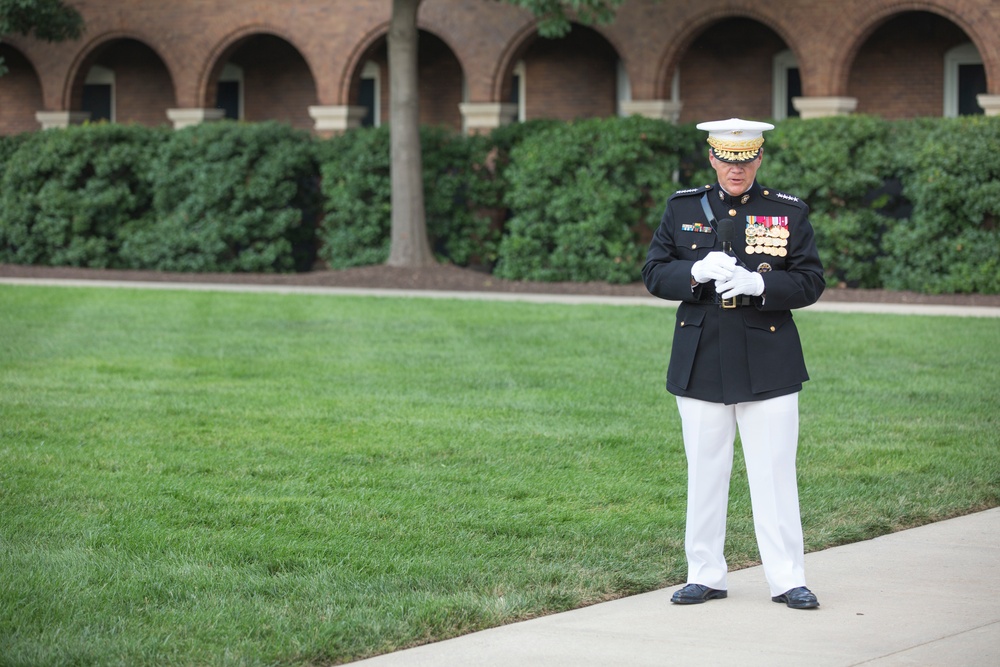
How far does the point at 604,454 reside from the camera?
25.7 feet

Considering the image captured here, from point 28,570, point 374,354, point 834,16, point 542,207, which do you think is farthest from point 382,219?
point 28,570

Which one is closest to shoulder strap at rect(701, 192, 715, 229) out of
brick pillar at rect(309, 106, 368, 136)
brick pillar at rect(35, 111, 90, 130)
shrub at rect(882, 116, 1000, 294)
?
shrub at rect(882, 116, 1000, 294)

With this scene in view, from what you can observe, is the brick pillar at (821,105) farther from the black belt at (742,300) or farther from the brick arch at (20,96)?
the brick arch at (20,96)

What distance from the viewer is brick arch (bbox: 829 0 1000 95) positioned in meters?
19.1

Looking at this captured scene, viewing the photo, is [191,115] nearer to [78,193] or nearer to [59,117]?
[59,117]

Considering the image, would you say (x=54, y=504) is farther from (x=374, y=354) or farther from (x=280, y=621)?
(x=374, y=354)

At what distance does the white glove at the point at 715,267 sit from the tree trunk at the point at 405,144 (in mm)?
14889

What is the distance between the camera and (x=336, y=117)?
77.7 ft

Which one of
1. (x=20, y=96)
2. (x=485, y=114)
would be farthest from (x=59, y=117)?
(x=485, y=114)

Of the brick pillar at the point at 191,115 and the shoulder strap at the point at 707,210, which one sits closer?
the shoulder strap at the point at 707,210

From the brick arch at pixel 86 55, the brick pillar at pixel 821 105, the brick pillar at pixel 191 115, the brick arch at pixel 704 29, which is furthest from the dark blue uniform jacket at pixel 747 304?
the brick arch at pixel 86 55

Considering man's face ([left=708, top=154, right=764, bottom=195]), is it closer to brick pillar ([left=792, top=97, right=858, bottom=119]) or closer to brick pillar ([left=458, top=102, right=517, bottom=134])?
brick pillar ([left=792, top=97, right=858, bottom=119])

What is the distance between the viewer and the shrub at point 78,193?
2203 cm

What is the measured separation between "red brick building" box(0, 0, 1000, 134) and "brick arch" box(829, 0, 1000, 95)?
0.06ft
